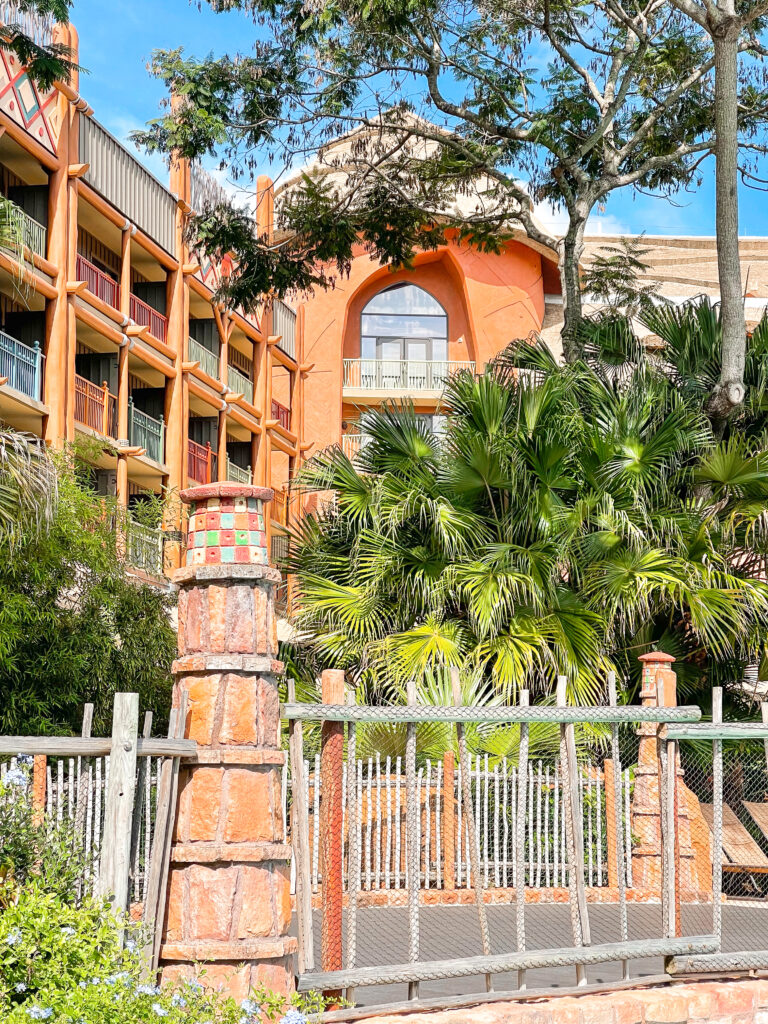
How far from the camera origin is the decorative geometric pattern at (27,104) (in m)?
20.3

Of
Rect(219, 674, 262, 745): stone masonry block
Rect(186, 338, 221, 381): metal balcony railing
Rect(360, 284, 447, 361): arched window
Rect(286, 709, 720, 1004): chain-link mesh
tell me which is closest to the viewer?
Rect(219, 674, 262, 745): stone masonry block

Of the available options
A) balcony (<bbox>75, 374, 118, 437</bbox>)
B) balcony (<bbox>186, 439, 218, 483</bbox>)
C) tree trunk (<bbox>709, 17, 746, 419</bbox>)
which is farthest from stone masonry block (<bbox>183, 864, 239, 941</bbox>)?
balcony (<bbox>186, 439, 218, 483</bbox>)

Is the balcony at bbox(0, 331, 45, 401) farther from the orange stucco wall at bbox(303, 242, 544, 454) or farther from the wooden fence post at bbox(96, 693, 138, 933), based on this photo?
the wooden fence post at bbox(96, 693, 138, 933)

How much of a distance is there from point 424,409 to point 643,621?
805 inches

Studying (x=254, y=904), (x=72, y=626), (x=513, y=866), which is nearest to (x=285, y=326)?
(x=72, y=626)

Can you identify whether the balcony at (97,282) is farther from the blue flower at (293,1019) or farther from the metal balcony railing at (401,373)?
the blue flower at (293,1019)

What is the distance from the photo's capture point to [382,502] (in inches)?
592

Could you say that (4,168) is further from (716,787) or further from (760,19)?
(716,787)

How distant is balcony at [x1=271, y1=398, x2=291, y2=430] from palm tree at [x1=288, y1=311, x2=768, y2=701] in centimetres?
1834

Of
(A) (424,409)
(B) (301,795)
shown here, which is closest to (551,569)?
(B) (301,795)

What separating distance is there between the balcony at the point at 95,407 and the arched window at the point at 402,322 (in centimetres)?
1093

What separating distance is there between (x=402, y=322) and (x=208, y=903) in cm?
2998

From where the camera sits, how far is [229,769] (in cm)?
604

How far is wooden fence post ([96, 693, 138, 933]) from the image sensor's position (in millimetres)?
5691
